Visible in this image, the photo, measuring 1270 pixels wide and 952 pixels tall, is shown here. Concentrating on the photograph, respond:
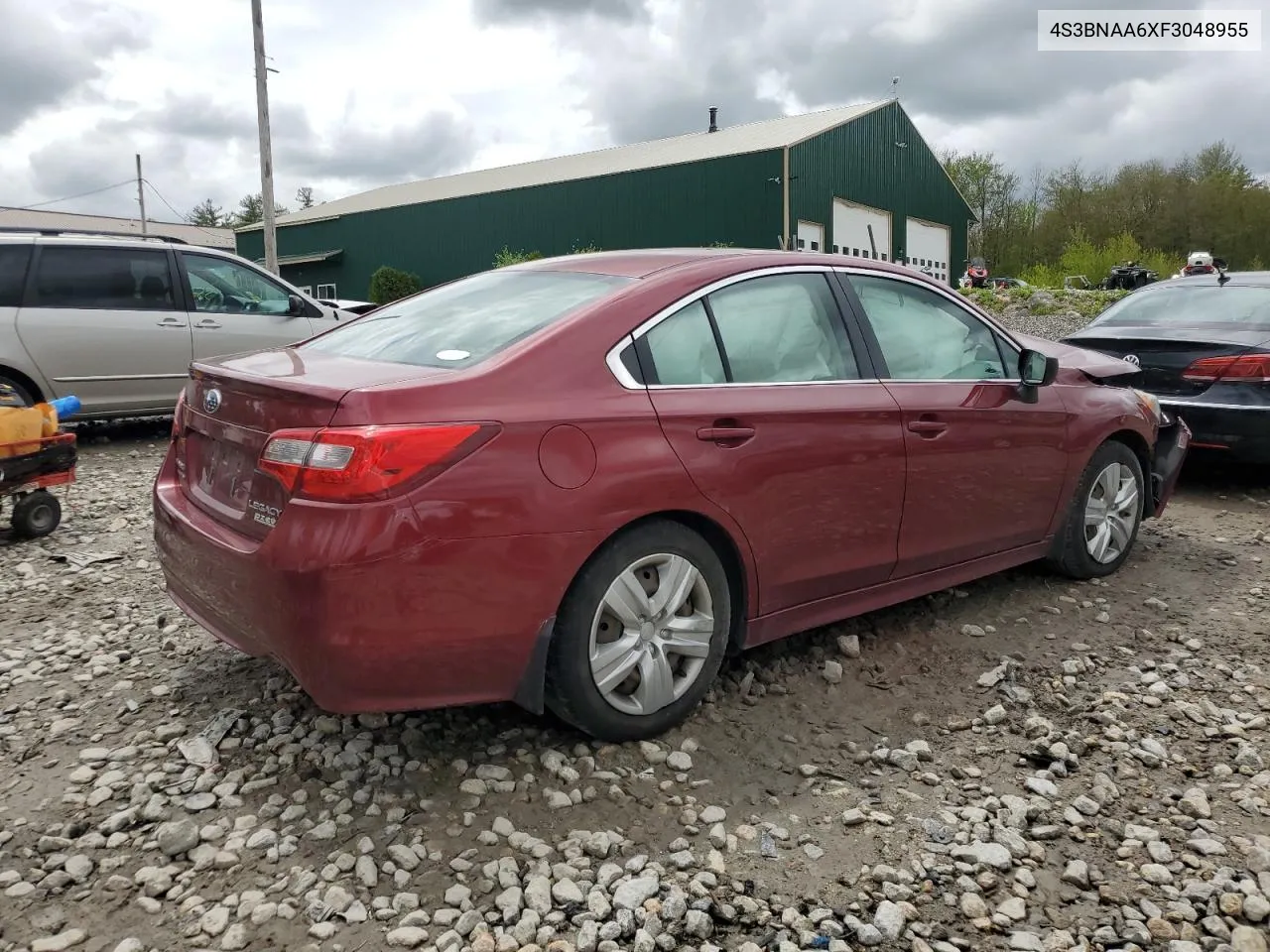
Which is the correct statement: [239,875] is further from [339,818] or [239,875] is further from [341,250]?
[341,250]

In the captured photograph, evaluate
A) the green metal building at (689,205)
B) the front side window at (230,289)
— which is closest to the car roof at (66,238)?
the front side window at (230,289)

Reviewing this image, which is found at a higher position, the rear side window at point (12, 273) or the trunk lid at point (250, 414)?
the rear side window at point (12, 273)

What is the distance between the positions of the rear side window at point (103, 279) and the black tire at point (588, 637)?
6.92 meters

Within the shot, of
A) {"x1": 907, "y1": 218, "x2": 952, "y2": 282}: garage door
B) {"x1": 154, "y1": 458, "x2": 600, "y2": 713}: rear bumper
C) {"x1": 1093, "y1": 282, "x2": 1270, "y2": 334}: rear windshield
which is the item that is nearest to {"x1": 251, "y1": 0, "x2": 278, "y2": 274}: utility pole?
{"x1": 1093, "y1": 282, "x2": 1270, "y2": 334}: rear windshield

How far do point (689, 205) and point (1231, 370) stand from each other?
22709mm

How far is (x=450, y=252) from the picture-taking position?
34.1m

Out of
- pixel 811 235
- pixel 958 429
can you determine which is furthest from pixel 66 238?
pixel 811 235

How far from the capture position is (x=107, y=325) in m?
8.19

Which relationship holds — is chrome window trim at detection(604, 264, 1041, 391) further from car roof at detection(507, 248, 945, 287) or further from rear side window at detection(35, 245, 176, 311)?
rear side window at detection(35, 245, 176, 311)

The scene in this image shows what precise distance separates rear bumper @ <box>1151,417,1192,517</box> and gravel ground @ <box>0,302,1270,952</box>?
3.81 ft

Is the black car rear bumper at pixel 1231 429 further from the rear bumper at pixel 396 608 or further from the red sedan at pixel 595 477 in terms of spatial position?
the rear bumper at pixel 396 608

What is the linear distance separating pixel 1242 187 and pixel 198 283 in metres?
48.7

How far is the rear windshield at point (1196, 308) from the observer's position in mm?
6574

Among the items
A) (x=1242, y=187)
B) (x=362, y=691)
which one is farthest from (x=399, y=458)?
(x=1242, y=187)
